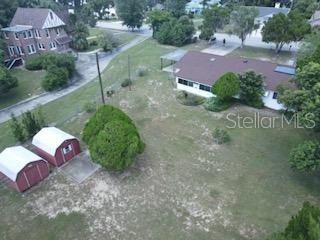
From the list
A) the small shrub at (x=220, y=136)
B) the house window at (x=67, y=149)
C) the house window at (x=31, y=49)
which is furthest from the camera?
the house window at (x=31, y=49)

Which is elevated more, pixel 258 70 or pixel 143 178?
pixel 258 70

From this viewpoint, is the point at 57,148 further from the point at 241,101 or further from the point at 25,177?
the point at 241,101

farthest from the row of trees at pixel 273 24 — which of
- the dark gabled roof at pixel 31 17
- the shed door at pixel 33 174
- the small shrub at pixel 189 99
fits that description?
the shed door at pixel 33 174

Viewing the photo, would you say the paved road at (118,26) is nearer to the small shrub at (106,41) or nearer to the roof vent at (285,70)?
the small shrub at (106,41)

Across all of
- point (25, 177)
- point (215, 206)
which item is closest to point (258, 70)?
point (215, 206)

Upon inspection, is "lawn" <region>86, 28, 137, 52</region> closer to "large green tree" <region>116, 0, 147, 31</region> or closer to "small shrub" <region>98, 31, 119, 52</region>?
"large green tree" <region>116, 0, 147, 31</region>

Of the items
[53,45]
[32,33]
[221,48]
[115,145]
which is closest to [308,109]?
[115,145]

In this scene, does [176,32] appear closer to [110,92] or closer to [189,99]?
[110,92]
